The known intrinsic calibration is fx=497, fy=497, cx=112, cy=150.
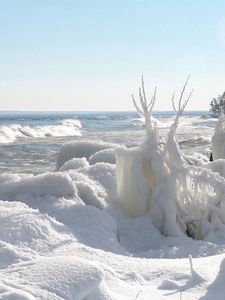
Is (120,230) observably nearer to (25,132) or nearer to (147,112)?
(147,112)

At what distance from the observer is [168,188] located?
6457mm

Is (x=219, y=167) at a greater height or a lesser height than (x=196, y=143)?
greater

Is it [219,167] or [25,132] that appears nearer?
[219,167]

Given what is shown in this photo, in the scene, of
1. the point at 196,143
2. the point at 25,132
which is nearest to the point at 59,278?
the point at 196,143

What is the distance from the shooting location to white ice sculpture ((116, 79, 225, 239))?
21.0 ft

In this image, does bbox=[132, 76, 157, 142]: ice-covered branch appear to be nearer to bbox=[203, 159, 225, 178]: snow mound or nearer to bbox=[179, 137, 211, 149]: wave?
bbox=[203, 159, 225, 178]: snow mound

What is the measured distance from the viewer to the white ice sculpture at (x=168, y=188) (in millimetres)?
6414

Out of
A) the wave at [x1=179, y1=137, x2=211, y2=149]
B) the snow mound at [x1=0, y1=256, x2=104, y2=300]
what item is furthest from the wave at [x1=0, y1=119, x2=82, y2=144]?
the snow mound at [x1=0, y1=256, x2=104, y2=300]

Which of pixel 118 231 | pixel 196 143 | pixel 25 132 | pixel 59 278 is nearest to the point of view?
pixel 59 278

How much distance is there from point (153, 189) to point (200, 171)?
68 cm

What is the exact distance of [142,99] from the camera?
6.91 meters

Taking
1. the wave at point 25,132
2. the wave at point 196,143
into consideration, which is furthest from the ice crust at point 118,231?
the wave at point 25,132

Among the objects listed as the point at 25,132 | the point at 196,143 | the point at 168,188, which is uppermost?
the point at 168,188

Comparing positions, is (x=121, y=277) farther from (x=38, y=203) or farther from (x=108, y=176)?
(x=108, y=176)
